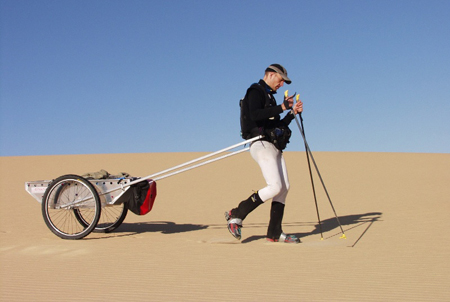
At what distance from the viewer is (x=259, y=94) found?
712cm

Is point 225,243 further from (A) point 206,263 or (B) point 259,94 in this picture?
(B) point 259,94

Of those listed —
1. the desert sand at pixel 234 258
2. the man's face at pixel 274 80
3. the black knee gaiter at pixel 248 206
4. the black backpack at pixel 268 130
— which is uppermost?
the man's face at pixel 274 80

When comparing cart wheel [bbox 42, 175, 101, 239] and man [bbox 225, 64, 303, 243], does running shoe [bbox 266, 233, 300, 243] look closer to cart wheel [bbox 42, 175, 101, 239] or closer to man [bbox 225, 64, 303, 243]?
man [bbox 225, 64, 303, 243]

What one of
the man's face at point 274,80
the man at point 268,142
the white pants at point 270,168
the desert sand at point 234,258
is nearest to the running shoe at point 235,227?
the man at point 268,142

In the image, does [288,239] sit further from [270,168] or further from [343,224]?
[343,224]

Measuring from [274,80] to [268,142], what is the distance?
913mm

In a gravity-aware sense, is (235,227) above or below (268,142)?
below

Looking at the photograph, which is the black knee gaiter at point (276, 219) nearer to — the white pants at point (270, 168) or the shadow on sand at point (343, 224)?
the white pants at point (270, 168)

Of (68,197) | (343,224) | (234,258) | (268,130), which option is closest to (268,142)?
(268,130)

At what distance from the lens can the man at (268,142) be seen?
704cm

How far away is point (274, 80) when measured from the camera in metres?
7.36

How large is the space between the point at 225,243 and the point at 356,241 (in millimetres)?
1931

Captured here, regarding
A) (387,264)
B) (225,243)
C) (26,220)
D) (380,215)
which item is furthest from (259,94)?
(26,220)

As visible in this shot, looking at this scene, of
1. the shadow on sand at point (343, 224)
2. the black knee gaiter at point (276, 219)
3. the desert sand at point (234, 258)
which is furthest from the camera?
the shadow on sand at point (343, 224)
